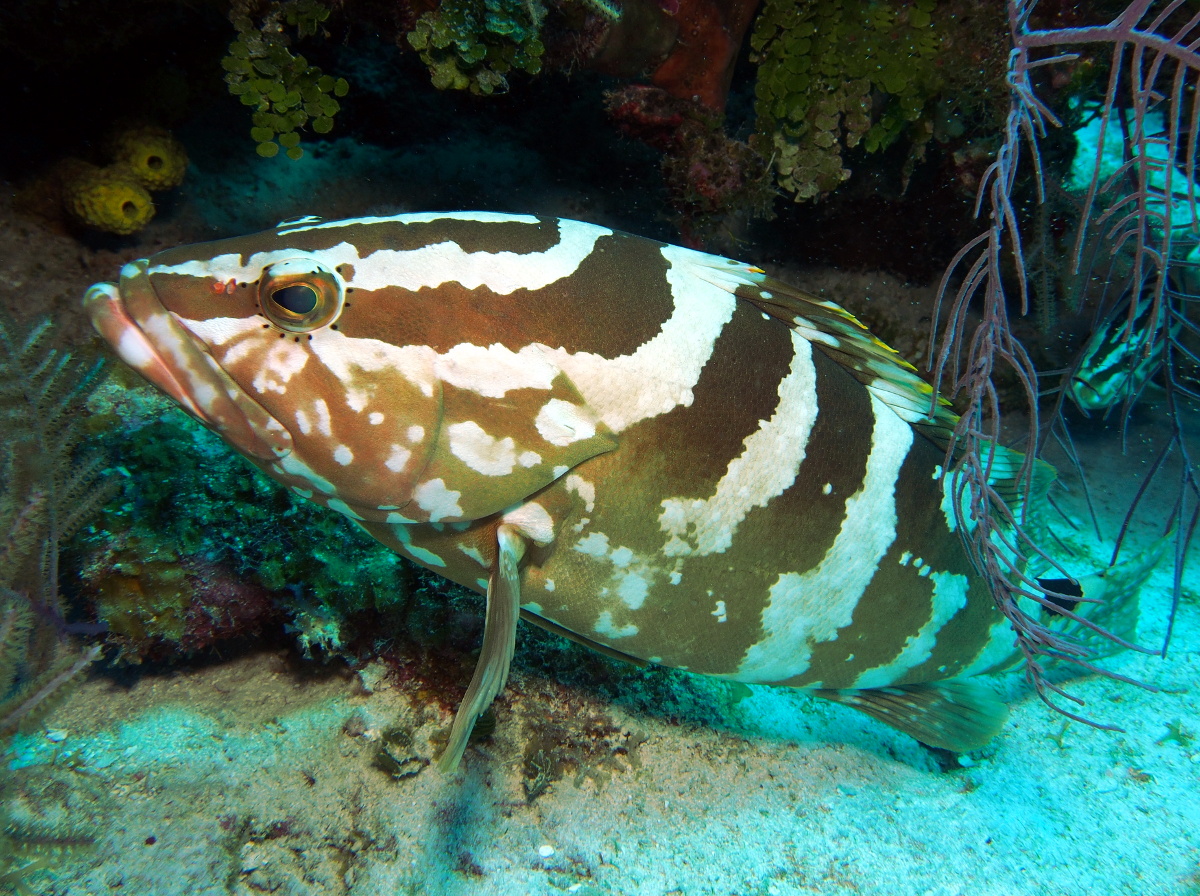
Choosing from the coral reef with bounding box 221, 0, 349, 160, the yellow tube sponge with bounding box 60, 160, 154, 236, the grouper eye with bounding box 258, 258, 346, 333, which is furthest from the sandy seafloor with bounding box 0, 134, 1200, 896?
the yellow tube sponge with bounding box 60, 160, 154, 236

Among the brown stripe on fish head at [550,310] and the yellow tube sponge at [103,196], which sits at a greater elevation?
the brown stripe on fish head at [550,310]

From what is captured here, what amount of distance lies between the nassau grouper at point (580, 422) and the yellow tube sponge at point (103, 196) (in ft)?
12.9

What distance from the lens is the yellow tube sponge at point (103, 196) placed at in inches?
186

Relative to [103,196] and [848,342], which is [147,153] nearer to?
[103,196]

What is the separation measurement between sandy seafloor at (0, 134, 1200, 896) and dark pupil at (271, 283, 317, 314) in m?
2.10

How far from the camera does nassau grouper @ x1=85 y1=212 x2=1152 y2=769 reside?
1.89 meters

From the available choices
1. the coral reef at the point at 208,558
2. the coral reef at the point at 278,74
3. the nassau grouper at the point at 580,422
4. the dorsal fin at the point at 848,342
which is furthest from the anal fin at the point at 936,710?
the coral reef at the point at 278,74

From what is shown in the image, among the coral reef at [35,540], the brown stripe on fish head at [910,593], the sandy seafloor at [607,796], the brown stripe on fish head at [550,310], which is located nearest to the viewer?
the brown stripe on fish head at [550,310]

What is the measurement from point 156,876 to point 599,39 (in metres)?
4.65

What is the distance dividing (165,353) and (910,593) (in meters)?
3.08

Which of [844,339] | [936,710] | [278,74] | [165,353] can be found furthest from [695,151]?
[936,710]

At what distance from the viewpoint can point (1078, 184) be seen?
17.5ft

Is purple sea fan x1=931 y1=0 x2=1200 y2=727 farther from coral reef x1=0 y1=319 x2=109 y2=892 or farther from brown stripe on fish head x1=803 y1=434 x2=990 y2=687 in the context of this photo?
coral reef x1=0 y1=319 x2=109 y2=892

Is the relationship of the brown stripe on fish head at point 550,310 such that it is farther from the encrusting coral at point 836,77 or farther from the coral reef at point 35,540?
the encrusting coral at point 836,77
